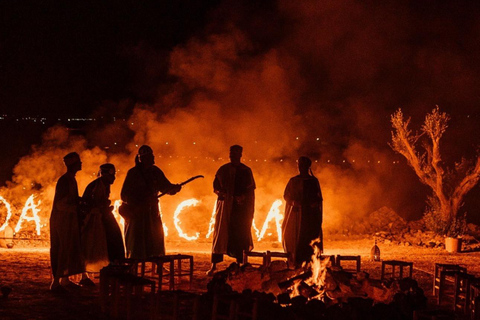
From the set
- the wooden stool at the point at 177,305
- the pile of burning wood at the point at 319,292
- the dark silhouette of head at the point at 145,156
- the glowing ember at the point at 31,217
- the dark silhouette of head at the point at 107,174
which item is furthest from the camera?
the glowing ember at the point at 31,217

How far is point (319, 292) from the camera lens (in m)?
7.14

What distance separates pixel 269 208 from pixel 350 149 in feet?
15.2

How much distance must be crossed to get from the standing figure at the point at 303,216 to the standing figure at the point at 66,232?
11.0 ft

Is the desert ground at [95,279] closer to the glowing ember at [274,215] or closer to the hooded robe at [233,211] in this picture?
the glowing ember at [274,215]

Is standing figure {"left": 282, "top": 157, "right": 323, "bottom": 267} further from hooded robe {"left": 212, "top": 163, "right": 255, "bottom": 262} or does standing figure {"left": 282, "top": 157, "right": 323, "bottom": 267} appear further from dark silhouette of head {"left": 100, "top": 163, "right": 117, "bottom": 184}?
dark silhouette of head {"left": 100, "top": 163, "right": 117, "bottom": 184}

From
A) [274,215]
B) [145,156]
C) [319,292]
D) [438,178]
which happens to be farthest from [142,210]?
[438,178]

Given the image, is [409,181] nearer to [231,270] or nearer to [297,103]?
[297,103]

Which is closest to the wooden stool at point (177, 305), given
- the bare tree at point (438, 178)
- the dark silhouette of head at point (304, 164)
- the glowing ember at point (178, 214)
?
the dark silhouette of head at point (304, 164)

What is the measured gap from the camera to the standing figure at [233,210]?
10.3 m

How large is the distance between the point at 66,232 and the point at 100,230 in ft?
1.52

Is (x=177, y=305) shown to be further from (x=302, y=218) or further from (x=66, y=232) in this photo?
(x=302, y=218)

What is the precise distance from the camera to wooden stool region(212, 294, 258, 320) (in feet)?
19.5

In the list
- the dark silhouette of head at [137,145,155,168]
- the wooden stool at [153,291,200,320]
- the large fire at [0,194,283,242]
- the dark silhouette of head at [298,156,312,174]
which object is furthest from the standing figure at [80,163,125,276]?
the large fire at [0,194,283,242]

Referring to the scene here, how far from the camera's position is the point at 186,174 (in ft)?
58.9
